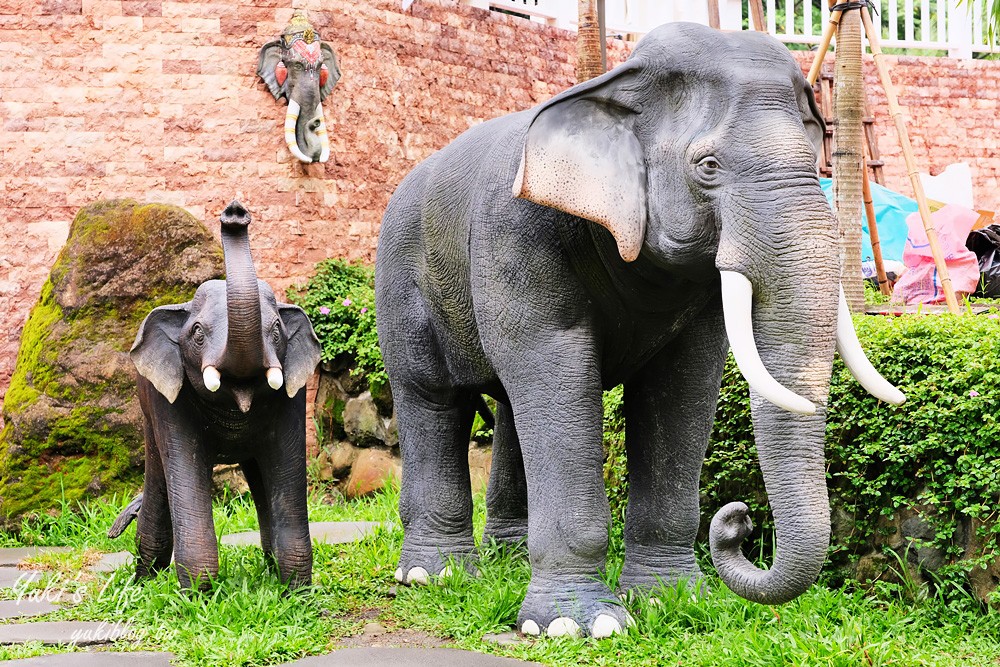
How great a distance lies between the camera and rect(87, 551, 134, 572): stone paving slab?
6.07 m

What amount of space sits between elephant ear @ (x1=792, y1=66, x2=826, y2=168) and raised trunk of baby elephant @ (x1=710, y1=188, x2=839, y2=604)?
0.49 metres

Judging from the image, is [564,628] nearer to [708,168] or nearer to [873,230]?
[708,168]

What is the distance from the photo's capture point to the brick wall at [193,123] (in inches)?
407

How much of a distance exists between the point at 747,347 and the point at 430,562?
231 cm

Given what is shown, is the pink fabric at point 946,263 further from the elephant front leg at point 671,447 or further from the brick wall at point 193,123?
the elephant front leg at point 671,447

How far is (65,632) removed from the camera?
4.86 m

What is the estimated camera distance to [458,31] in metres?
12.8

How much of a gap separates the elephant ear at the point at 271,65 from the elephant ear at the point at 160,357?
6.11 m

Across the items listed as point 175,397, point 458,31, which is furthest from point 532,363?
point 458,31

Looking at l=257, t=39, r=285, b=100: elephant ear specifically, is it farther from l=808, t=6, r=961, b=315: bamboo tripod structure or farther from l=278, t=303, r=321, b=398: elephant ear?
l=278, t=303, r=321, b=398: elephant ear

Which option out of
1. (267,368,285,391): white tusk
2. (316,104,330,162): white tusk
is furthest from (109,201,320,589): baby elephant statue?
(316,104,330,162): white tusk

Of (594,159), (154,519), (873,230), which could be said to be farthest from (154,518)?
(873,230)

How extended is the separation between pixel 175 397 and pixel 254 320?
54 cm

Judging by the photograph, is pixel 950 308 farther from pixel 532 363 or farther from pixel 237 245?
pixel 237 245
